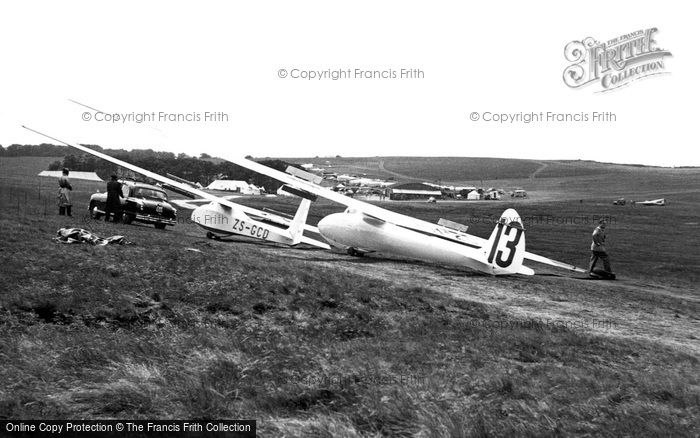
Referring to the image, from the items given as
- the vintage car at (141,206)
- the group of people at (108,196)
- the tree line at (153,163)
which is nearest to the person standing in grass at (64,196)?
the group of people at (108,196)

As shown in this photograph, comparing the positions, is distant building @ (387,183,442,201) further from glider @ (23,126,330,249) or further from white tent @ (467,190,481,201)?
glider @ (23,126,330,249)

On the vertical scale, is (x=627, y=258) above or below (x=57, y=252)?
below

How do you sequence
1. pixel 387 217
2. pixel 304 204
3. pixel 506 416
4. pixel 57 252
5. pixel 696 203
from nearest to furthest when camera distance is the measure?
pixel 506 416, pixel 57 252, pixel 387 217, pixel 304 204, pixel 696 203

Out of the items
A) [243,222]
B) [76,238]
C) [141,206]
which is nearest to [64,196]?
[141,206]

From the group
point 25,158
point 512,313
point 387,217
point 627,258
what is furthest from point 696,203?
point 25,158

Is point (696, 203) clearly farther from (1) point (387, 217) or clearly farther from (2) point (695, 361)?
(2) point (695, 361)

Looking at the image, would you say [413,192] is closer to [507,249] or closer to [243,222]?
[243,222]
